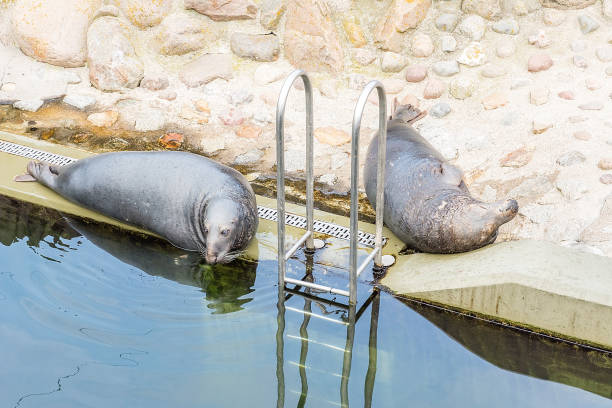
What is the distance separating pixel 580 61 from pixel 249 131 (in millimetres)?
3088

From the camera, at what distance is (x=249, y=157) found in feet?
21.8

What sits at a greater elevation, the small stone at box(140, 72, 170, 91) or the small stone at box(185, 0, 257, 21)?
the small stone at box(185, 0, 257, 21)

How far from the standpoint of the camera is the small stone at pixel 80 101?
729cm

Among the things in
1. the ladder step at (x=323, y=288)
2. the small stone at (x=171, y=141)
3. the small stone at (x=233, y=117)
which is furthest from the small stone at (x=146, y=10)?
the ladder step at (x=323, y=288)

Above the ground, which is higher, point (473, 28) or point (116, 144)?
point (473, 28)

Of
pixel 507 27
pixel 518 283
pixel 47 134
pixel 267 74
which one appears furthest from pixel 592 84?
pixel 47 134

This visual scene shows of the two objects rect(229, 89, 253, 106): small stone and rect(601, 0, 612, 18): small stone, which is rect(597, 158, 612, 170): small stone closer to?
rect(601, 0, 612, 18): small stone

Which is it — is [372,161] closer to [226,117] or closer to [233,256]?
[233,256]

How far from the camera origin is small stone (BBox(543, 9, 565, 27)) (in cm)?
708

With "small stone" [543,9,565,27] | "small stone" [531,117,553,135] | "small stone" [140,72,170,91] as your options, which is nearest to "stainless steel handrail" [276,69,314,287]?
"small stone" [531,117,553,135]

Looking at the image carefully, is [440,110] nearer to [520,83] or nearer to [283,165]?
[520,83]

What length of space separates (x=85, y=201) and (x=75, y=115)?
173 cm

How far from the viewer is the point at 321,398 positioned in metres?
4.09

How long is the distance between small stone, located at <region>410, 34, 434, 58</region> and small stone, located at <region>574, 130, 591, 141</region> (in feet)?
5.75
